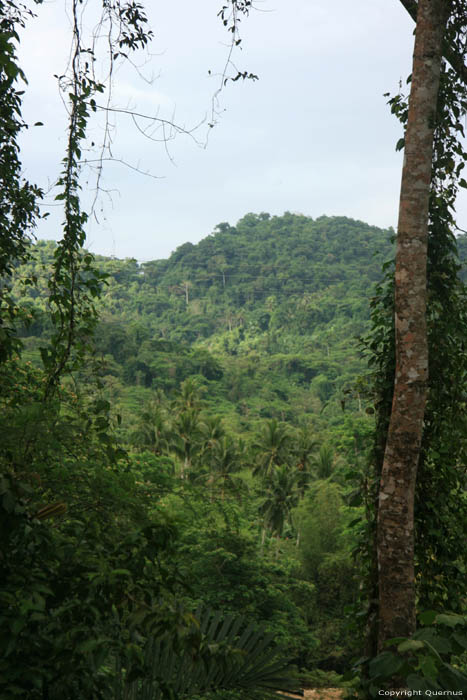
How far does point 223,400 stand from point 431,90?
4354 cm

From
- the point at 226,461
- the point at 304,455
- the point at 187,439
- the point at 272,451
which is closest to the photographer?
the point at 226,461

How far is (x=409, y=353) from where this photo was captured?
7.24 feet

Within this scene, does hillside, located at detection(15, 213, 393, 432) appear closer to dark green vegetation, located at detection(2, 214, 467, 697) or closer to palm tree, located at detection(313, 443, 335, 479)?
dark green vegetation, located at detection(2, 214, 467, 697)

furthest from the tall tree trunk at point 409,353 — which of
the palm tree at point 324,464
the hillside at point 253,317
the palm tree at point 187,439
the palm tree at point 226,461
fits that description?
the hillside at point 253,317

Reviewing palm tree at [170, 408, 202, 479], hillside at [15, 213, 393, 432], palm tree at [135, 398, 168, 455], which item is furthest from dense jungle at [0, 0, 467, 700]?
hillside at [15, 213, 393, 432]

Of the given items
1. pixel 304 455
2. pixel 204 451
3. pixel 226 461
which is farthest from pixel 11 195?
pixel 304 455

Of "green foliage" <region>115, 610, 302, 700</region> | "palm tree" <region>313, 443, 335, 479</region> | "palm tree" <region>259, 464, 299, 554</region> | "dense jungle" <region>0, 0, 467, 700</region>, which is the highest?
"dense jungle" <region>0, 0, 467, 700</region>

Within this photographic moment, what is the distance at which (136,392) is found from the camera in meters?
40.0

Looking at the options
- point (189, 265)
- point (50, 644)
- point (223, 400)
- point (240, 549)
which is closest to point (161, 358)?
point (223, 400)

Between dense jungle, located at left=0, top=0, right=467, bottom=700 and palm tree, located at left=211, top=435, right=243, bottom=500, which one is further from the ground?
dense jungle, located at left=0, top=0, right=467, bottom=700

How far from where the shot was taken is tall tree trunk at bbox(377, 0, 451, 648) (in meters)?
2.14

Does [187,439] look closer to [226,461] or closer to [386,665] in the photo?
[226,461]

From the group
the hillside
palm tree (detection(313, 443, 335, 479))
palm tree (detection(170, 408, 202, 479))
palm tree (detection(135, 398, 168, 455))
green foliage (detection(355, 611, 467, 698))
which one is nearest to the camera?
green foliage (detection(355, 611, 467, 698))

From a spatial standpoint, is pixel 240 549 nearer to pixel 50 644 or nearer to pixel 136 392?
pixel 50 644
